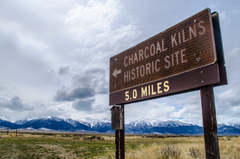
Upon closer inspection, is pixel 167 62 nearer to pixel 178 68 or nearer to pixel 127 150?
pixel 178 68

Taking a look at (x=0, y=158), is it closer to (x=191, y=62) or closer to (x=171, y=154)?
(x=171, y=154)

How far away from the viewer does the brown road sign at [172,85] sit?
11.1 ft

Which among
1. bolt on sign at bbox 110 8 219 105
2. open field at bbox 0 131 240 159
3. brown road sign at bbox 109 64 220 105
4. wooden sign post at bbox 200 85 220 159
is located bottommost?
open field at bbox 0 131 240 159

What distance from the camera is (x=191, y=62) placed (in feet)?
12.3

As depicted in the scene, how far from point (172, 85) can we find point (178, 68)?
41 cm

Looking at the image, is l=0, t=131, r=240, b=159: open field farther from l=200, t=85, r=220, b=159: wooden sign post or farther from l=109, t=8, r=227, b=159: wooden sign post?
l=200, t=85, r=220, b=159: wooden sign post

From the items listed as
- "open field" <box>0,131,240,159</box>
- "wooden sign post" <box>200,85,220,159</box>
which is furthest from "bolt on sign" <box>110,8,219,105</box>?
"open field" <box>0,131,240,159</box>

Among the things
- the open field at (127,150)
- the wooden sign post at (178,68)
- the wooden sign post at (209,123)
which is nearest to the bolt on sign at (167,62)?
the wooden sign post at (178,68)

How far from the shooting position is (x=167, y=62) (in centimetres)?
428

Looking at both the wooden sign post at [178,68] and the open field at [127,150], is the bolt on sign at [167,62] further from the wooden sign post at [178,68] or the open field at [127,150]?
the open field at [127,150]

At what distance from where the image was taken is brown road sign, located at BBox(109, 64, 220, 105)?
11.1 feet

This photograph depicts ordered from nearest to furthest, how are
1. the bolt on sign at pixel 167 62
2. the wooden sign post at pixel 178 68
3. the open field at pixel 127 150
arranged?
the wooden sign post at pixel 178 68, the bolt on sign at pixel 167 62, the open field at pixel 127 150

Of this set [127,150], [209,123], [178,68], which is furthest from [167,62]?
[127,150]

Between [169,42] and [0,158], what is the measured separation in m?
13.3
